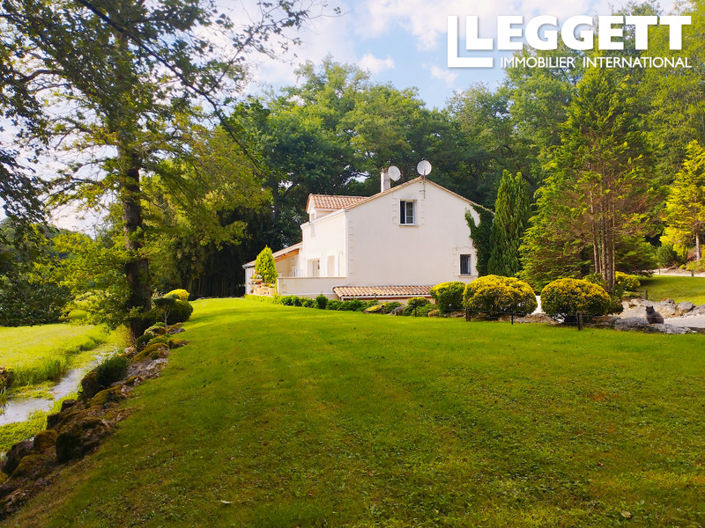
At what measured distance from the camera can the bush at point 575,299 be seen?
32.0 feet

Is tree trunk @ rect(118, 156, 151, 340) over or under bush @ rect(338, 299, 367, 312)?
over

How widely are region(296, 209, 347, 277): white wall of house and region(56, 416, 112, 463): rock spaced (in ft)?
60.5

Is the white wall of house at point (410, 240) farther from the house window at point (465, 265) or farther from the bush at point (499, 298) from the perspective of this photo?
the bush at point (499, 298)

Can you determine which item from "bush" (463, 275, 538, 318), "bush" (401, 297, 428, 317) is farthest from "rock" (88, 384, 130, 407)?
"bush" (401, 297, 428, 317)

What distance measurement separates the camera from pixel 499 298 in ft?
37.2

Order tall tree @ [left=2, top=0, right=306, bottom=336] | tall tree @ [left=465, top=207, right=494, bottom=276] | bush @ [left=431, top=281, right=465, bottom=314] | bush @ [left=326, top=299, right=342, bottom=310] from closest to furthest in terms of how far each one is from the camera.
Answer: tall tree @ [left=2, top=0, right=306, bottom=336] < bush @ [left=431, top=281, right=465, bottom=314] < bush @ [left=326, top=299, right=342, bottom=310] < tall tree @ [left=465, top=207, right=494, bottom=276]

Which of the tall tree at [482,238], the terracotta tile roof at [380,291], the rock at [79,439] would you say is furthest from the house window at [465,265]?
the rock at [79,439]

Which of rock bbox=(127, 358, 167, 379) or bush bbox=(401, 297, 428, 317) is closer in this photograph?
rock bbox=(127, 358, 167, 379)

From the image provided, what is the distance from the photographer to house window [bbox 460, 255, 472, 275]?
25953 mm

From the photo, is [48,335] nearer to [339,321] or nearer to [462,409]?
[339,321]

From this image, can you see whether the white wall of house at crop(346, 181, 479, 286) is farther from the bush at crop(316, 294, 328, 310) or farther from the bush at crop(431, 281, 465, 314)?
the bush at crop(431, 281, 465, 314)

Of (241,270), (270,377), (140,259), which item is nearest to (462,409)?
(270,377)

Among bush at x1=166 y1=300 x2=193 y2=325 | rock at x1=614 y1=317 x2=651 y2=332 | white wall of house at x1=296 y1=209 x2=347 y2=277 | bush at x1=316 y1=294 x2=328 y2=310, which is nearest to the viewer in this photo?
rock at x1=614 y1=317 x2=651 y2=332

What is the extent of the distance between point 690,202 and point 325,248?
2161 cm
